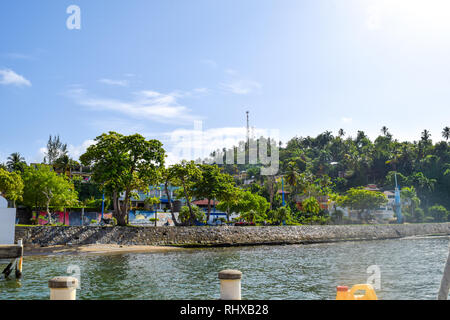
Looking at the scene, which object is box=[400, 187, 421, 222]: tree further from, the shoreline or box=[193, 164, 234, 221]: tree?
box=[193, 164, 234, 221]: tree

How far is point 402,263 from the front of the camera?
27.1 meters

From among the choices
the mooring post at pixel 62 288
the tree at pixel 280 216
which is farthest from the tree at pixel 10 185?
the mooring post at pixel 62 288

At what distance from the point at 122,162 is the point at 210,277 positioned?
19.7 m

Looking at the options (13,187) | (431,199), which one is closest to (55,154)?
(13,187)

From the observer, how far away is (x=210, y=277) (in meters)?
20.4

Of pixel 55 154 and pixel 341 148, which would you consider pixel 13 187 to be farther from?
pixel 341 148

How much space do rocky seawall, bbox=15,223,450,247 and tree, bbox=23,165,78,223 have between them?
443 inches

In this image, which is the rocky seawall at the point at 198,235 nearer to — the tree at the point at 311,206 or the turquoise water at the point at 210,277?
the turquoise water at the point at 210,277

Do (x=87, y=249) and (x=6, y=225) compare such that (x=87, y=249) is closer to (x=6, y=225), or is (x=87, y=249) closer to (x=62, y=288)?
(x=6, y=225)

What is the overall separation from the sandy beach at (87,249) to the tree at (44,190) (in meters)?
13.0

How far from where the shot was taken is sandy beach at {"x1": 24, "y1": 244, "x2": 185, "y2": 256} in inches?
1281

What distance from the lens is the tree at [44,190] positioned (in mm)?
46531

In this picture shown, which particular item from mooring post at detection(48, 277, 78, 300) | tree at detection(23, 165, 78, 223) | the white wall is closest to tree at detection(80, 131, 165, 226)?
tree at detection(23, 165, 78, 223)
